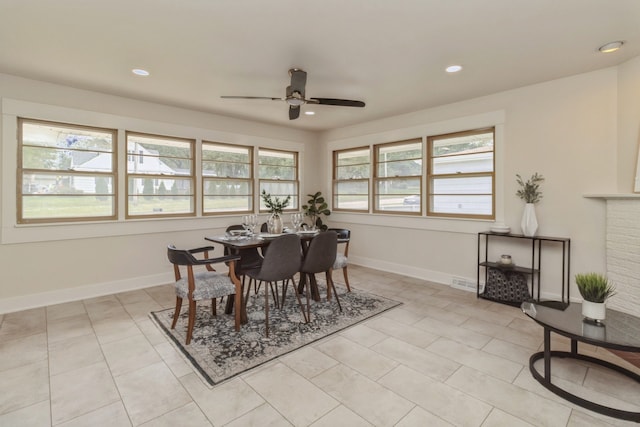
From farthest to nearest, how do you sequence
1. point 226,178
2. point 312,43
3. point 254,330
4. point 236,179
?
point 236,179 < point 226,178 < point 254,330 < point 312,43

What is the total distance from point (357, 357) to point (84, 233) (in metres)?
3.88

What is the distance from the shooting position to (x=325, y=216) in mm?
6570

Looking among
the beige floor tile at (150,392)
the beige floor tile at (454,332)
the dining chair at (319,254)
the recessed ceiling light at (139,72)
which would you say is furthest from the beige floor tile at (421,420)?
the recessed ceiling light at (139,72)

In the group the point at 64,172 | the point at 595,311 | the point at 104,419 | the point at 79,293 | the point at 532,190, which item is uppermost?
the point at 64,172

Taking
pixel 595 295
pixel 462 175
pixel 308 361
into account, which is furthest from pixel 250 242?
pixel 462 175

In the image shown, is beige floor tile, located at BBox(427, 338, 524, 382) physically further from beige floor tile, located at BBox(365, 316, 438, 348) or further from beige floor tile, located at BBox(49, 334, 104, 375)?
beige floor tile, located at BBox(49, 334, 104, 375)

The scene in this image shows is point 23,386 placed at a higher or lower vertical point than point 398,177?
lower

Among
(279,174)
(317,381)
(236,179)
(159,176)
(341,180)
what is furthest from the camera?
(341,180)

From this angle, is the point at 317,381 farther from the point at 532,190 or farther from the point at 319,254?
the point at 532,190

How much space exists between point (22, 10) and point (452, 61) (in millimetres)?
3702

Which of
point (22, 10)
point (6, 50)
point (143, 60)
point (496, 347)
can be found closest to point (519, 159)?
point (496, 347)

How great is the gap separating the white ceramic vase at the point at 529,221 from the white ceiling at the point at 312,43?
5.10 feet

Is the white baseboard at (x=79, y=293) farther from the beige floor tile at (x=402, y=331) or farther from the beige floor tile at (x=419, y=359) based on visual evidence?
the beige floor tile at (x=419, y=359)

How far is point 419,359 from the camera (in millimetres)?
2527
